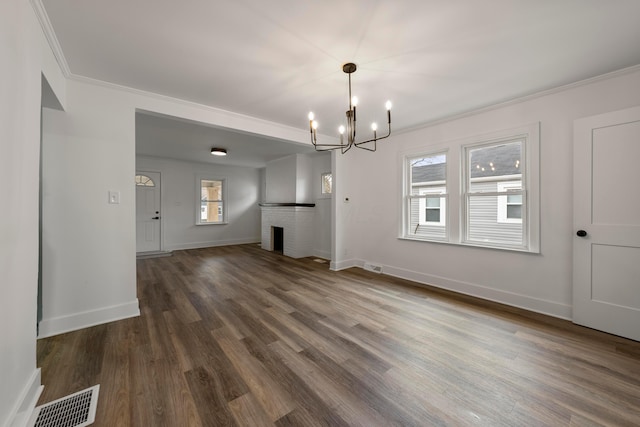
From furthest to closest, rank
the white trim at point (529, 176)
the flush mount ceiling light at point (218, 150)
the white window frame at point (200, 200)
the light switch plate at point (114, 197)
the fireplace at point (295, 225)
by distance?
the white window frame at point (200, 200) → the fireplace at point (295, 225) → the flush mount ceiling light at point (218, 150) → the white trim at point (529, 176) → the light switch plate at point (114, 197)

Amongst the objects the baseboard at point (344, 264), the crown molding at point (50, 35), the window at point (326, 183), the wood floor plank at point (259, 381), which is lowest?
the wood floor plank at point (259, 381)

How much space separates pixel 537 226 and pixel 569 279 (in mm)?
625

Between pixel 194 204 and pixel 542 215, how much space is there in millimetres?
7637

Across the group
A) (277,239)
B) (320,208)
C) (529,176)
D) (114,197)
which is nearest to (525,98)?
(529,176)

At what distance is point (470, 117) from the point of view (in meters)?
3.40

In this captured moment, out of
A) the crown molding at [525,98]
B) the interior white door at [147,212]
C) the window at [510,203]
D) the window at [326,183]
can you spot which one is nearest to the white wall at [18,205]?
the crown molding at [525,98]

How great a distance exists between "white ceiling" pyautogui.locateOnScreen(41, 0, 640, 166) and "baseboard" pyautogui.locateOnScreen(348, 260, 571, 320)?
7.93ft

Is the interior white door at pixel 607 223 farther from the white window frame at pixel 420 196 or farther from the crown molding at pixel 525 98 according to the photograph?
the white window frame at pixel 420 196

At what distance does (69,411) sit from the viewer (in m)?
1.44

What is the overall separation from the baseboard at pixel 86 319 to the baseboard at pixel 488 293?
3738 mm

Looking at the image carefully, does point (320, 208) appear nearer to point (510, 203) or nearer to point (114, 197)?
point (510, 203)

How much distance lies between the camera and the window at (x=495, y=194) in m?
3.07

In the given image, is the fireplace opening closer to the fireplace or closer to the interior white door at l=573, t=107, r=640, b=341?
the fireplace

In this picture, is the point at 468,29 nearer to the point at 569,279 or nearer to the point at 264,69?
the point at 264,69
